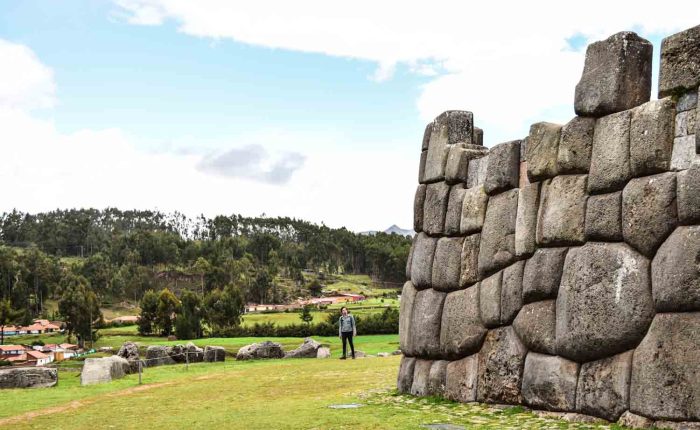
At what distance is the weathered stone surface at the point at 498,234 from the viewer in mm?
13055

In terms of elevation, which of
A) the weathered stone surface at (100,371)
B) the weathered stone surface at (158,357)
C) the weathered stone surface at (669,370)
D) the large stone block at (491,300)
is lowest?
the weathered stone surface at (158,357)

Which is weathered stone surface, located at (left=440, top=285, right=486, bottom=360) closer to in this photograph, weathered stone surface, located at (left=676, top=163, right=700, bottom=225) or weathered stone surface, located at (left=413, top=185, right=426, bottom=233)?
weathered stone surface, located at (left=413, top=185, right=426, bottom=233)

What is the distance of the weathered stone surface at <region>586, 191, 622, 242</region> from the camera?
34.4ft

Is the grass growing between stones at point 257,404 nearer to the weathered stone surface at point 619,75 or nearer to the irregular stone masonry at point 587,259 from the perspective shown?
the irregular stone masonry at point 587,259

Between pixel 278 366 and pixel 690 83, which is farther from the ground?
pixel 690 83

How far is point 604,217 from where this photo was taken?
10664 millimetres

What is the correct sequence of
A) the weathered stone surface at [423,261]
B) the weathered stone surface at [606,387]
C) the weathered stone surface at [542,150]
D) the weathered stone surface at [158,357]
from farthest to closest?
the weathered stone surface at [158,357] < the weathered stone surface at [423,261] < the weathered stone surface at [542,150] < the weathered stone surface at [606,387]

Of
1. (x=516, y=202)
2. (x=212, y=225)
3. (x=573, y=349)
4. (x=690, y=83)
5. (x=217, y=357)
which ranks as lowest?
(x=217, y=357)

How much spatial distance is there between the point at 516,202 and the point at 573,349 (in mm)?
3086

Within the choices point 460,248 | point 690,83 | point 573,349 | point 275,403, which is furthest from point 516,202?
point 275,403

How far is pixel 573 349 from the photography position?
1095 cm

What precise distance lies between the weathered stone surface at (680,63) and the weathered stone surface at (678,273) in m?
1.97

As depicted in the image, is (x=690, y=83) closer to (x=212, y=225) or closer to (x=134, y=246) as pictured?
(x=134, y=246)

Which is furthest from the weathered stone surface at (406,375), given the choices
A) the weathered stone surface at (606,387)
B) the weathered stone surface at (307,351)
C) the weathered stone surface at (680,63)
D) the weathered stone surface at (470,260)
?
the weathered stone surface at (307,351)
